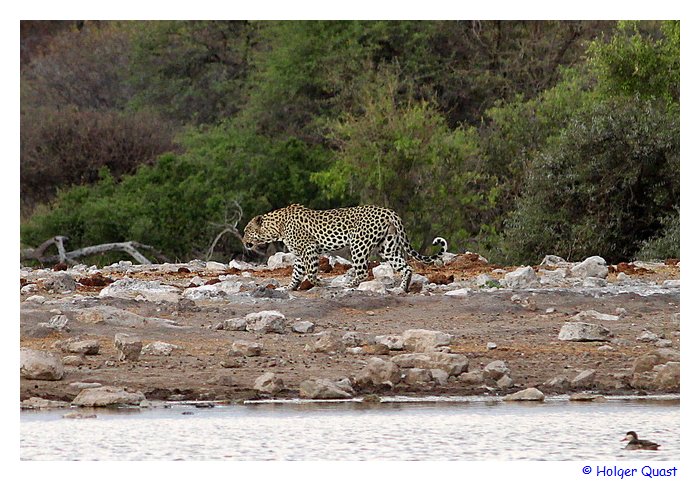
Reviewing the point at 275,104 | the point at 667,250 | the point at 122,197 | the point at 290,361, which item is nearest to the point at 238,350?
the point at 290,361

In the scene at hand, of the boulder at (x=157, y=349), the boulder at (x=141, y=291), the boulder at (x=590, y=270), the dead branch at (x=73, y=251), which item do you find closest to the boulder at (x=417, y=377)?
the boulder at (x=157, y=349)

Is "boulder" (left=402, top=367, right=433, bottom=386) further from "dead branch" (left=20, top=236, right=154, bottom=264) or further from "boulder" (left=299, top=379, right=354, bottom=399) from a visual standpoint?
"dead branch" (left=20, top=236, right=154, bottom=264)

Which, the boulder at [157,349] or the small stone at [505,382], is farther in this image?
the boulder at [157,349]

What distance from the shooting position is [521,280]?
14.8 m

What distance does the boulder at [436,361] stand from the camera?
9.88 m

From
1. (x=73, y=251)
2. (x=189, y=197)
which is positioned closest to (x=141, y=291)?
(x=73, y=251)

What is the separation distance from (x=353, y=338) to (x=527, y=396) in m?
2.07

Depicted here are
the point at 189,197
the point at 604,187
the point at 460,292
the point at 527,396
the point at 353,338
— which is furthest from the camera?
the point at 189,197

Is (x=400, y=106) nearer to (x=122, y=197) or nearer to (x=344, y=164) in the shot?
(x=344, y=164)

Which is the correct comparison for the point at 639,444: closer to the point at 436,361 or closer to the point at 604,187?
the point at 436,361

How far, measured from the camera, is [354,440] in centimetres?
813

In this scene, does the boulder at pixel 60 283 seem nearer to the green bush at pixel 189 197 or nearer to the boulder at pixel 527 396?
the green bush at pixel 189 197

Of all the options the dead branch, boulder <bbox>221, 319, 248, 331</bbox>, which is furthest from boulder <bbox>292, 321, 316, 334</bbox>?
the dead branch

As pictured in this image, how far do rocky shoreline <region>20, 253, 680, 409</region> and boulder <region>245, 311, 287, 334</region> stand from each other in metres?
0.01
